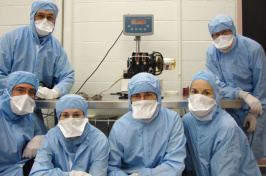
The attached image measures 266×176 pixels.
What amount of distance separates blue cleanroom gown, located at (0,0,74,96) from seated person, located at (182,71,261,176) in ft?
3.63

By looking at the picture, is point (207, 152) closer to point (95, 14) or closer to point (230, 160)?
point (230, 160)

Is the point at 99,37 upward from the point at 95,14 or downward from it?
downward

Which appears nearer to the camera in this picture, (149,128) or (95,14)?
(149,128)

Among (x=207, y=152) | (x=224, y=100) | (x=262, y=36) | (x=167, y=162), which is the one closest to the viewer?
(x=167, y=162)

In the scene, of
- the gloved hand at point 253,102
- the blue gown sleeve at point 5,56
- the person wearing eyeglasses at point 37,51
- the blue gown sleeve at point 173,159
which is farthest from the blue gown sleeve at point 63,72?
the gloved hand at point 253,102

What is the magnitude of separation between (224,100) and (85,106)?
1015 mm

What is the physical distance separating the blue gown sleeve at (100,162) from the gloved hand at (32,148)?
42cm

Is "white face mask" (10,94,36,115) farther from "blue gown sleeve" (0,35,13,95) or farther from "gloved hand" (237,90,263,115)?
"gloved hand" (237,90,263,115)

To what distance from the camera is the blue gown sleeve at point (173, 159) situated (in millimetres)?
1525

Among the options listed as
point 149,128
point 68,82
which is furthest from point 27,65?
point 149,128

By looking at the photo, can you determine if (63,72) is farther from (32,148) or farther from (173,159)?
(173,159)

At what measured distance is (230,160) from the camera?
157cm

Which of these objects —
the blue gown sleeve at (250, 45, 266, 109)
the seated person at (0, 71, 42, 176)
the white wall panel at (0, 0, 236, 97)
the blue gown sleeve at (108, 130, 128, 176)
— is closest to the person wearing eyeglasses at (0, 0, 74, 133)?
the seated person at (0, 71, 42, 176)

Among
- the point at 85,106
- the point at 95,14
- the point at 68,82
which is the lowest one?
the point at 85,106
